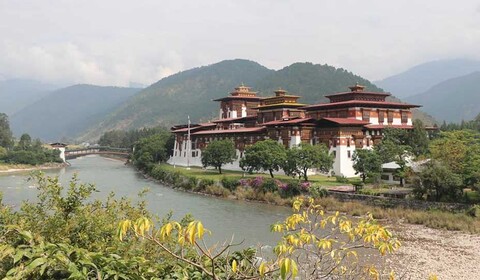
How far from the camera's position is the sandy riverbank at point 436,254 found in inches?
740

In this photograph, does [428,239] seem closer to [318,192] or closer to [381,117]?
[318,192]

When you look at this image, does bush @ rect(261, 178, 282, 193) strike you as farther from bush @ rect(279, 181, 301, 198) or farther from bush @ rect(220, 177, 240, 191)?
bush @ rect(220, 177, 240, 191)

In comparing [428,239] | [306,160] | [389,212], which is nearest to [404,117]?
[306,160]

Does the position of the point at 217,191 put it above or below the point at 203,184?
below

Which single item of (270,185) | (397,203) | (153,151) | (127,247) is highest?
(153,151)

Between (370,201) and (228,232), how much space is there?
12256 mm

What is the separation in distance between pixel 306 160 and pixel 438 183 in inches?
530

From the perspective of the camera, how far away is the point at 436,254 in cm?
2184

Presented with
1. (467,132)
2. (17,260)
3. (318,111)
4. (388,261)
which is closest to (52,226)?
(17,260)

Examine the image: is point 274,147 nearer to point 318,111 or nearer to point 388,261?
point 318,111

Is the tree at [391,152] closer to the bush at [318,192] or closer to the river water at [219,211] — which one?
the bush at [318,192]

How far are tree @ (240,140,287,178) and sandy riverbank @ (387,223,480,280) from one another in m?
17.2

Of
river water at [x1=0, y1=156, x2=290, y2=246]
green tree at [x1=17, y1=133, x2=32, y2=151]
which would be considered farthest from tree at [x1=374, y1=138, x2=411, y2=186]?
green tree at [x1=17, y1=133, x2=32, y2=151]

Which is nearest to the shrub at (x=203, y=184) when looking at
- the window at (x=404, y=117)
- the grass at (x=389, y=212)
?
the grass at (x=389, y=212)
